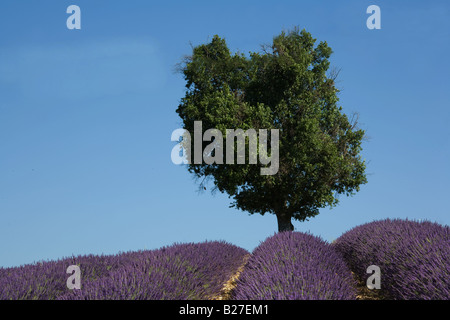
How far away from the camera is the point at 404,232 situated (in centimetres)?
746

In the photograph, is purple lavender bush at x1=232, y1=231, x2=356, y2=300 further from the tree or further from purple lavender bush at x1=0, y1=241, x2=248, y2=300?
the tree

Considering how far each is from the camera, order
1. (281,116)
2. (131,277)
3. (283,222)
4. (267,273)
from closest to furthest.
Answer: (131,277) < (267,273) < (281,116) < (283,222)

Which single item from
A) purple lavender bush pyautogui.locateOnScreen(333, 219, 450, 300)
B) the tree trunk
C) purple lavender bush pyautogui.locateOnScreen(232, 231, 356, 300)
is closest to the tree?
the tree trunk

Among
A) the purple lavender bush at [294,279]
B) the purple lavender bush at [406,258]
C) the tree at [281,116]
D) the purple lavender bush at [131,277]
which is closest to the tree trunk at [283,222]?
the tree at [281,116]

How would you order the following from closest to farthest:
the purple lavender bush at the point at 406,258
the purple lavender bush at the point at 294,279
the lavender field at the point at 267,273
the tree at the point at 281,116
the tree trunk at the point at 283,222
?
A: the purple lavender bush at the point at 294,279, the lavender field at the point at 267,273, the purple lavender bush at the point at 406,258, the tree at the point at 281,116, the tree trunk at the point at 283,222

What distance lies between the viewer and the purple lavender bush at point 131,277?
15.3 ft

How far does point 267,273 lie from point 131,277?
185 centimetres

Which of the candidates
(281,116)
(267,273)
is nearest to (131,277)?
(267,273)

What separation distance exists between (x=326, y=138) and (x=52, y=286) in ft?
37.4

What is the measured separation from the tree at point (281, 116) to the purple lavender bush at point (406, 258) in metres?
5.03

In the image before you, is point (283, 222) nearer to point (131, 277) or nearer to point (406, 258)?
point (406, 258)

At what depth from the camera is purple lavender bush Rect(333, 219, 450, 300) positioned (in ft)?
15.9

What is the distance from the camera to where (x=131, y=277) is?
5070 mm

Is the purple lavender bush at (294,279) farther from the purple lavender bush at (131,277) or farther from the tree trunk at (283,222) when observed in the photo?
the tree trunk at (283,222)
